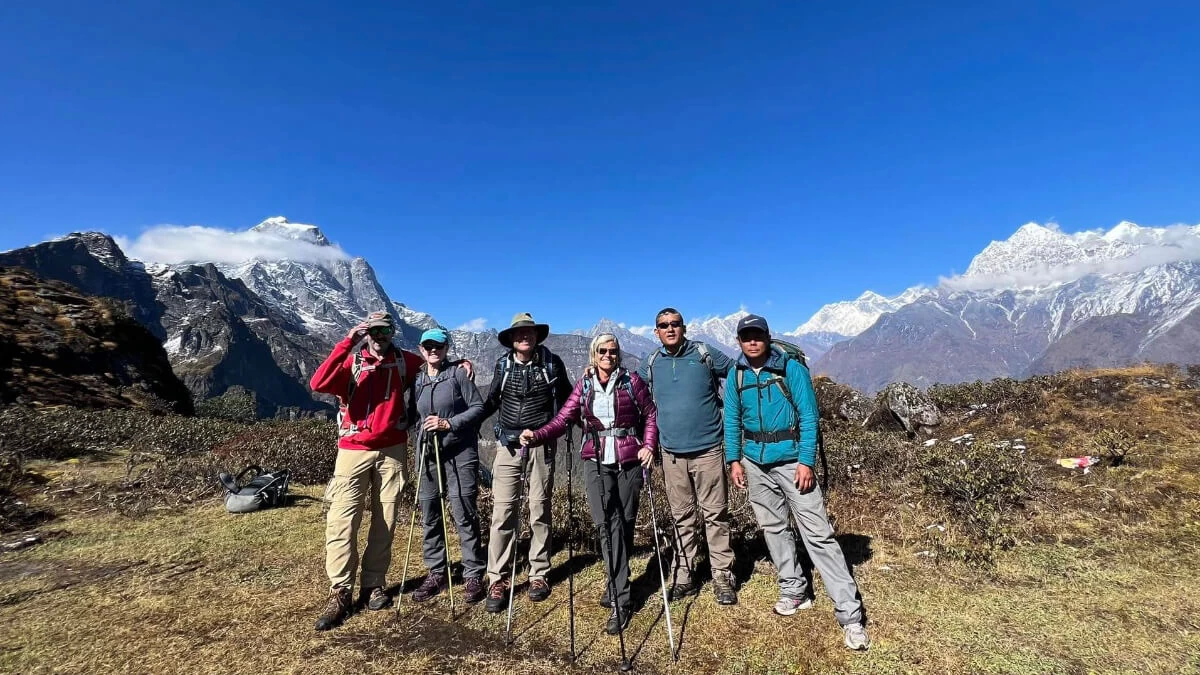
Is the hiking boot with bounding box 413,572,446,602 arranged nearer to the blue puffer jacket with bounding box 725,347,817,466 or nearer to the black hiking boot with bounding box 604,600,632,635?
the black hiking boot with bounding box 604,600,632,635

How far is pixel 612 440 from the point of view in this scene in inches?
227

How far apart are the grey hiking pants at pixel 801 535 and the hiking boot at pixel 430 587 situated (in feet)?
13.0

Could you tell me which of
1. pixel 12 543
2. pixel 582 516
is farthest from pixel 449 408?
pixel 12 543

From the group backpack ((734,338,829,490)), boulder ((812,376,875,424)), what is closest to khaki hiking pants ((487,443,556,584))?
backpack ((734,338,829,490))

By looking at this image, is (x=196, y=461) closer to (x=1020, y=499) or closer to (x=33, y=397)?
(x=33, y=397)

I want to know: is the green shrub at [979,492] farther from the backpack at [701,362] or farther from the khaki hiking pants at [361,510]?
the khaki hiking pants at [361,510]

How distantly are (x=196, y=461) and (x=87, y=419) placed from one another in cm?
508

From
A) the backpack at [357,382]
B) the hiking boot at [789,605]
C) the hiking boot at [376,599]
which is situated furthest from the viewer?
the backpack at [357,382]

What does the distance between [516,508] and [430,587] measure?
56.4 inches

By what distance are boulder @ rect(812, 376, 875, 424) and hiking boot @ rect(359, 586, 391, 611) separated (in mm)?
13072

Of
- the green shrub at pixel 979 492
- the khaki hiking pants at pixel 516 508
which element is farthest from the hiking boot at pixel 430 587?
the green shrub at pixel 979 492

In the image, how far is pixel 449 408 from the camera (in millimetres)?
6184

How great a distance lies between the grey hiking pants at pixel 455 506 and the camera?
618 centimetres

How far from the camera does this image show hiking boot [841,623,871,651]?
15.8 feet
